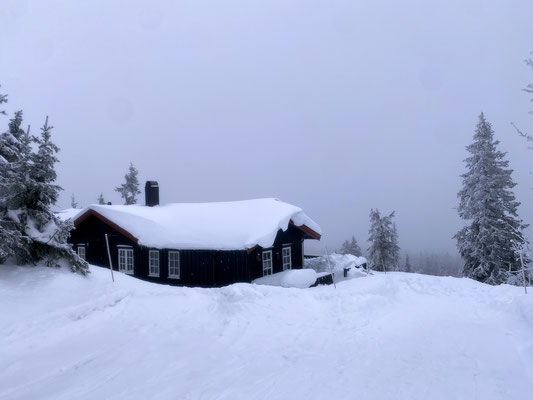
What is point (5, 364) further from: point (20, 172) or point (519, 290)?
point (519, 290)

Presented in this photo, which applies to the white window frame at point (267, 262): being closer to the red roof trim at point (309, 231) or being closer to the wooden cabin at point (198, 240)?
the wooden cabin at point (198, 240)

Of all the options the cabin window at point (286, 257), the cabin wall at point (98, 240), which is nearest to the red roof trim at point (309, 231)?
the cabin window at point (286, 257)

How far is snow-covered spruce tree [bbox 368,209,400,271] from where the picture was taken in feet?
125

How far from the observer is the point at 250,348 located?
8047 mm

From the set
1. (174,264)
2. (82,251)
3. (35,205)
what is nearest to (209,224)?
(174,264)

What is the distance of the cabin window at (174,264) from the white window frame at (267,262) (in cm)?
475

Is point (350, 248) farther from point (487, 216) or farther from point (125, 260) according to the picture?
point (125, 260)

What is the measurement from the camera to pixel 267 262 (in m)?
21.0

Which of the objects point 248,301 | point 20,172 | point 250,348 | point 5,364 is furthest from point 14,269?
point 250,348

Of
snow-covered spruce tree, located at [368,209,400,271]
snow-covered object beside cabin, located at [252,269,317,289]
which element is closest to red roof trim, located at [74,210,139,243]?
snow-covered object beside cabin, located at [252,269,317,289]

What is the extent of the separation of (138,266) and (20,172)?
445 inches

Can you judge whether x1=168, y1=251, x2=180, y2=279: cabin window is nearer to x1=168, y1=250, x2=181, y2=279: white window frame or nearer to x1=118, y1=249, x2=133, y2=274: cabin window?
x1=168, y1=250, x2=181, y2=279: white window frame

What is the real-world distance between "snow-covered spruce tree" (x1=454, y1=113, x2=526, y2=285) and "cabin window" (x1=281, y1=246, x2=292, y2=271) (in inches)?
457

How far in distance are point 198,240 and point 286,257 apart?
5.69 meters
